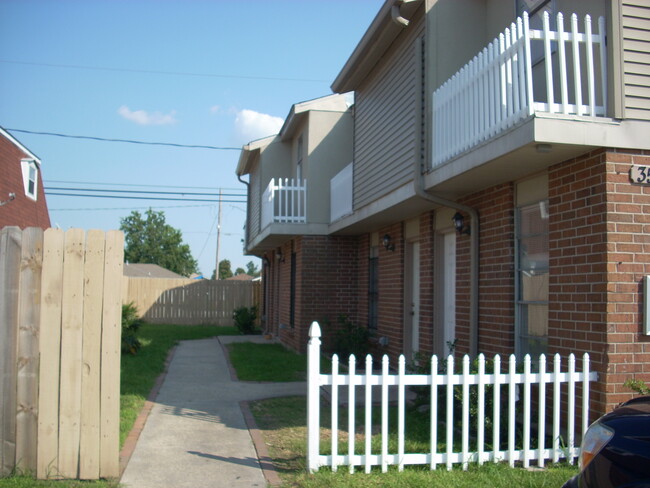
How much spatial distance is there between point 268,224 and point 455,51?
24.4 feet

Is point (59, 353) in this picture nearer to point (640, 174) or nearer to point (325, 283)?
point (640, 174)

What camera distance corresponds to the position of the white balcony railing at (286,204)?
14.6 metres

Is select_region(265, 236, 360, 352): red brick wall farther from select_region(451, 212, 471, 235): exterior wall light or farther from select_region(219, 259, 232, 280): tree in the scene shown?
select_region(219, 259, 232, 280): tree

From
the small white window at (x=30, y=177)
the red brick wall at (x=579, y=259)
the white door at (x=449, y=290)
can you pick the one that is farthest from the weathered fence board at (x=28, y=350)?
the small white window at (x=30, y=177)

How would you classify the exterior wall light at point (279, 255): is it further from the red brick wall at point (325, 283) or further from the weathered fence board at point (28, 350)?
the weathered fence board at point (28, 350)

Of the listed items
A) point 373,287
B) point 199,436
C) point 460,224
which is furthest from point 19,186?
point 460,224

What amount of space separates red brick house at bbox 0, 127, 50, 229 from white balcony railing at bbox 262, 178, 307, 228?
27.0ft

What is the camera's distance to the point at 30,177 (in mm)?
22469

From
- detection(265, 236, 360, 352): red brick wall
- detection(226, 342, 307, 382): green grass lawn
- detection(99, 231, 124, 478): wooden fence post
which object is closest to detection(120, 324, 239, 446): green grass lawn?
detection(99, 231, 124, 478): wooden fence post

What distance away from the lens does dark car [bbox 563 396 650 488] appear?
3000mm

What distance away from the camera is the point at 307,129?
15125 mm

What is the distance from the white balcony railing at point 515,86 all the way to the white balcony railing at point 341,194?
4.44 m

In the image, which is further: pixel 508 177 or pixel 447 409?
pixel 508 177

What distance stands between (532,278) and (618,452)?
422 cm
